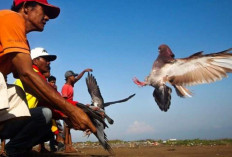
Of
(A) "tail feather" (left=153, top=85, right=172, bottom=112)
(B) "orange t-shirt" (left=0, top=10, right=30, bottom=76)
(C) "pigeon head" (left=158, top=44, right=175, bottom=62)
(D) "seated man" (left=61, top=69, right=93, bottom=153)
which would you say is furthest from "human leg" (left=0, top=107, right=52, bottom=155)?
(C) "pigeon head" (left=158, top=44, right=175, bottom=62)

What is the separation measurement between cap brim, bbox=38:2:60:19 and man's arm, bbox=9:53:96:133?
35.5 inches

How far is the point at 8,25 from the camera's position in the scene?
8.72 feet

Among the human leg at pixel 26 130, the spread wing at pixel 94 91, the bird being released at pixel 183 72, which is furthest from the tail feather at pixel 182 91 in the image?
the human leg at pixel 26 130

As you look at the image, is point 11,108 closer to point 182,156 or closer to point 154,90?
point 182,156

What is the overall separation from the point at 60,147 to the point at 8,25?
6.16m

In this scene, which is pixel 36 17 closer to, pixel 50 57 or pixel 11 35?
pixel 11 35

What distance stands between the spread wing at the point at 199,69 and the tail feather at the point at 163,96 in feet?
1.00

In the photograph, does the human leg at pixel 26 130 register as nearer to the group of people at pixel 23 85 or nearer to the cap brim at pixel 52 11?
the group of people at pixel 23 85

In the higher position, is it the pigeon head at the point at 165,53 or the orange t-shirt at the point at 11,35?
the pigeon head at the point at 165,53

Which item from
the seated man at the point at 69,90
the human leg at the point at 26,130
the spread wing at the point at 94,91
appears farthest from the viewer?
the spread wing at the point at 94,91

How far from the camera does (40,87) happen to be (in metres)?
2.66

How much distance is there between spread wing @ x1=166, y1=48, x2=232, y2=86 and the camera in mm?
7648

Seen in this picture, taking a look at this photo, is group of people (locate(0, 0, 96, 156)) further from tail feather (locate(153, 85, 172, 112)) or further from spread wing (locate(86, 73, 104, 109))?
spread wing (locate(86, 73, 104, 109))

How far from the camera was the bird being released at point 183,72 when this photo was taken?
305 inches
